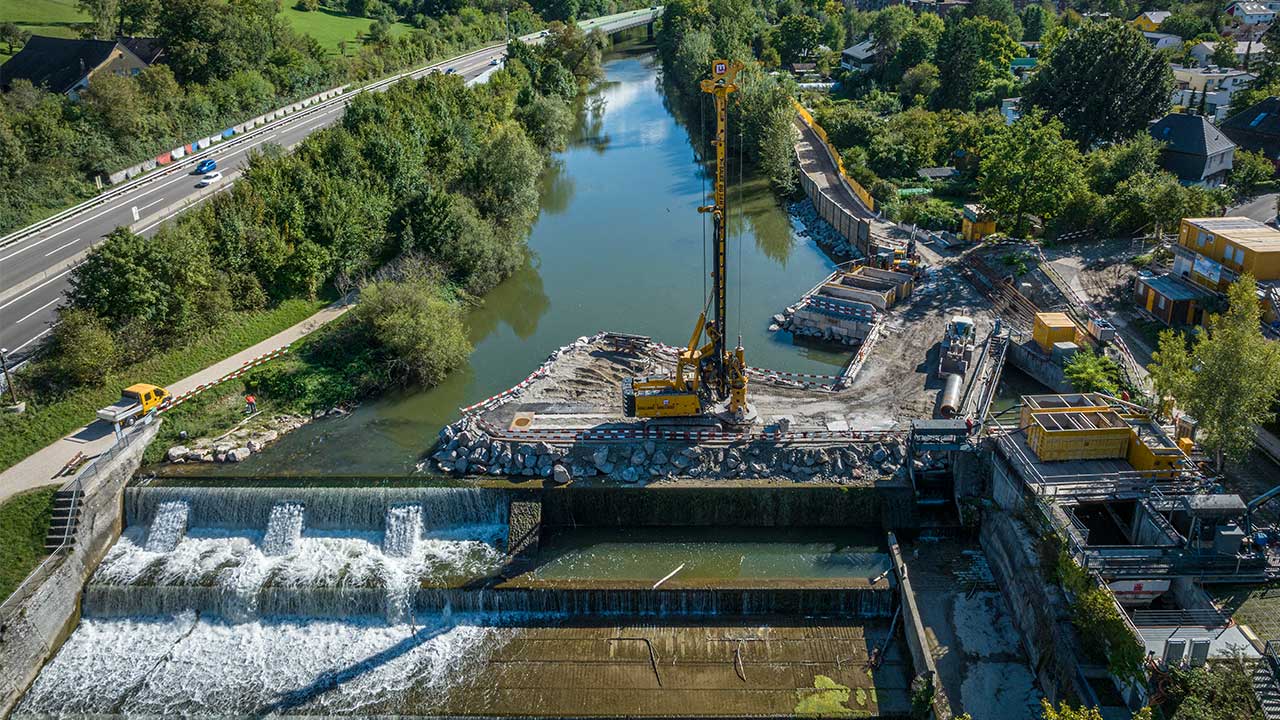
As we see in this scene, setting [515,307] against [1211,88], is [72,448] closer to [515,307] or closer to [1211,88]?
[515,307]

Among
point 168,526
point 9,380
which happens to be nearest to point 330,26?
point 9,380

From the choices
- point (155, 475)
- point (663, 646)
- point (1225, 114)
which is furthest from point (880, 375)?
point (1225, 114)

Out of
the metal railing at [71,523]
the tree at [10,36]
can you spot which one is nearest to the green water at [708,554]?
the metal railing at [71,523]

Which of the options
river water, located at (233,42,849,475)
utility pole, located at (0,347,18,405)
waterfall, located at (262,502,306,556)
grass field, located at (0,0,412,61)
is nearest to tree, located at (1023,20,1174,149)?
river water, located at (233,42,849,475)

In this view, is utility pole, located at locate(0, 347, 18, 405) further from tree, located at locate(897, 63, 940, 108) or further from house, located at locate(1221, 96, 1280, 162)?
tree, located at locate(897, 63, 940, 108)

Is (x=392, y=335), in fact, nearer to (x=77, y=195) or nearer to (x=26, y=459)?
(x=26, y=459)
